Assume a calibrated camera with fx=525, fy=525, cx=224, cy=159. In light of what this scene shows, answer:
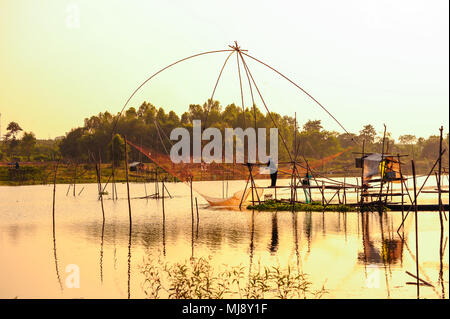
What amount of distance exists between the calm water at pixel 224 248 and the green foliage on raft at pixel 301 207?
684 mm

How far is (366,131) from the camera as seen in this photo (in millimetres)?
100562

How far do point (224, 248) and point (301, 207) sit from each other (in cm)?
819

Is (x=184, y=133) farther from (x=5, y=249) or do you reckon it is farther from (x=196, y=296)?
(x=196, y=296)

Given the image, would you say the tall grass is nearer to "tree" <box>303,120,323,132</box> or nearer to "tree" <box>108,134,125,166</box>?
"tree" <box>108,134,125,166</box>

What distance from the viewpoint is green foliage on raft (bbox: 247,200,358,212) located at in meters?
19.6

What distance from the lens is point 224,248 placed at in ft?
41.5

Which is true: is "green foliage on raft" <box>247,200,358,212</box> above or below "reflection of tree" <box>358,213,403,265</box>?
above

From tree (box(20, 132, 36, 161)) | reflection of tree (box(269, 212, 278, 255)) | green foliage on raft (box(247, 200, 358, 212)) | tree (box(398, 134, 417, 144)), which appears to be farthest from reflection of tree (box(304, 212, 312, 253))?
tree (box(398, 134, 417, 144))

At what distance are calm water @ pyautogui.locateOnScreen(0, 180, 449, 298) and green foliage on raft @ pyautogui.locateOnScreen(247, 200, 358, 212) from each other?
68cm

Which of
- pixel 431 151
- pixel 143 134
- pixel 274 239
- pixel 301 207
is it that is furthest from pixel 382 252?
pixel 431 151

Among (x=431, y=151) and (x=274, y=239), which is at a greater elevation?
(x=431, y=151)

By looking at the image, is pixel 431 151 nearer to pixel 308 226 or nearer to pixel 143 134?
pixel 143 134

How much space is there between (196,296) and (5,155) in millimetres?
55201

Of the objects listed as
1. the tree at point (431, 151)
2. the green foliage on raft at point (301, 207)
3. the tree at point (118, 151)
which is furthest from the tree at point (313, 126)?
the green foliage on raft at point (301, 207)
